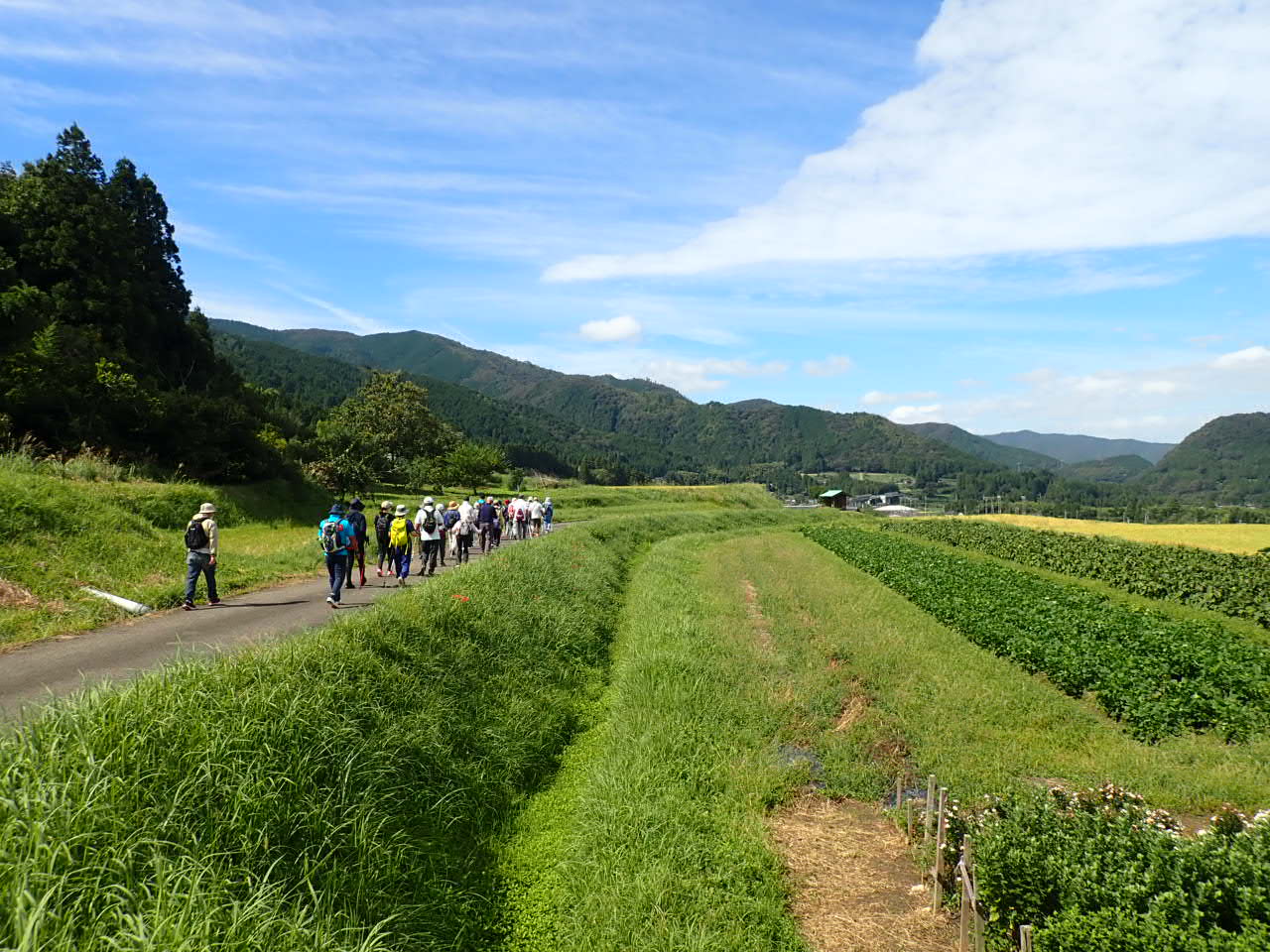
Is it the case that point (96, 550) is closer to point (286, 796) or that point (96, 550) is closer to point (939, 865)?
point (286, 796)

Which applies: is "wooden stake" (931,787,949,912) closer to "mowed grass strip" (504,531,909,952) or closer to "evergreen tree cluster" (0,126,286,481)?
"mowed grass strip" (504,531,909,952)

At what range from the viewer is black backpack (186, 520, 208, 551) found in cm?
1255

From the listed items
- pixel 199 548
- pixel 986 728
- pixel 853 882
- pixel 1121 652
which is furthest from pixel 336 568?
pixel 1121 652

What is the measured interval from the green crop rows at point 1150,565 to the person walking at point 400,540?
77.1 feet

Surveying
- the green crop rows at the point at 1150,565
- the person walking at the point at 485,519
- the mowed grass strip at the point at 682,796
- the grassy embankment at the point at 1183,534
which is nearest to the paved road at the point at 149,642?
the mowed grass strip at the point at 682,796

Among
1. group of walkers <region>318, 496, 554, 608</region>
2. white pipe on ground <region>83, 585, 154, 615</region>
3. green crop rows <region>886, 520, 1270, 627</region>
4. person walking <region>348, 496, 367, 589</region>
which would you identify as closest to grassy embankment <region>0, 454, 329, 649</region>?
white pipe on ground <region>83, 585, 154, 615</region>

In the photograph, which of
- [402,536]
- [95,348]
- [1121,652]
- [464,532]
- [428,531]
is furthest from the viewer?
[95,348]

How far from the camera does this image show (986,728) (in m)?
10.4

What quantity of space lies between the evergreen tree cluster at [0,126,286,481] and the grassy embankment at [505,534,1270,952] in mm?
20610

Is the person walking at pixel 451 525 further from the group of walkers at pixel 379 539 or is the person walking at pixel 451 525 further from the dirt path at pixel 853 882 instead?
the dirt path at pixel 853 882

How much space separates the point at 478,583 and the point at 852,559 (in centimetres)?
2337

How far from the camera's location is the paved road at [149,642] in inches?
315

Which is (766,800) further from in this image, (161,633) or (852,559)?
(852,559)

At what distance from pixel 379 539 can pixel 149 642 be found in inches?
267
